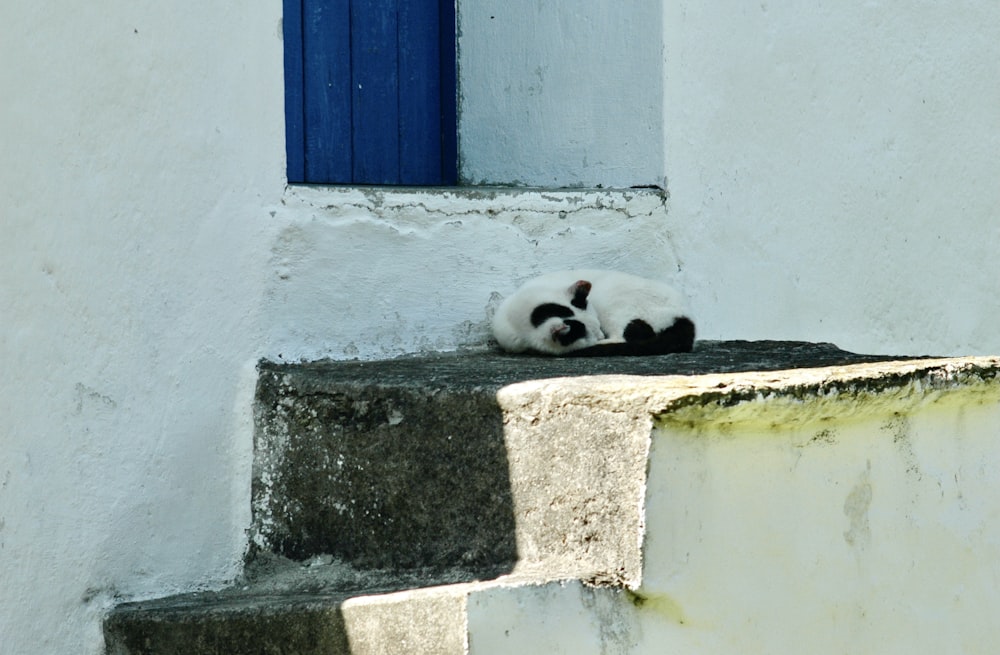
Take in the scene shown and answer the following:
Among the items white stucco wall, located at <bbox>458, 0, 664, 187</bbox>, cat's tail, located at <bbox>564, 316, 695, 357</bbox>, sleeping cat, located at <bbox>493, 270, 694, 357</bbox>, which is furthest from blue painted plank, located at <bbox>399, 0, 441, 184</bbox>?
cat's tail, located at <bbox>564, 316, 695, 357</bbox>

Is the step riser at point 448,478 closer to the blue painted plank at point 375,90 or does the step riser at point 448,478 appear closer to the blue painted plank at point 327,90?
the blue painted plank at point 327,90

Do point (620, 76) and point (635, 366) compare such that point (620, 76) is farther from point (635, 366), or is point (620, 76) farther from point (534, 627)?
point (534, 627)

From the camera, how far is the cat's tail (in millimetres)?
4012

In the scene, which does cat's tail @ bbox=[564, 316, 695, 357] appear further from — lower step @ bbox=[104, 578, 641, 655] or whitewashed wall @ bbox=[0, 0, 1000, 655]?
lower step @ bbox=[104, 578, 641, 655]

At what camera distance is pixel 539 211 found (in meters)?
4.14

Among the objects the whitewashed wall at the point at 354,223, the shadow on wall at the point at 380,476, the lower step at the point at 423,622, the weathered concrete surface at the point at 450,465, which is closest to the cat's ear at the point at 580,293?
the whitewashed wall at the point at 354,223

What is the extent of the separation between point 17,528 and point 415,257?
1369mm

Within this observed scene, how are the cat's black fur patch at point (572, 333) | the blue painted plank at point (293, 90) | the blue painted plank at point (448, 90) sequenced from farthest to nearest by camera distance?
the blue painted plank at point (448, 90)
the blue painted plank at point (293, 90)
the cat's black fur patch at point (572, 333)

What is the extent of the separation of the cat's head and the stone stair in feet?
1.04

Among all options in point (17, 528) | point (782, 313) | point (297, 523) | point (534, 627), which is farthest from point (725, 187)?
point (17, 528)

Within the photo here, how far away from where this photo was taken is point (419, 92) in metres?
4.72

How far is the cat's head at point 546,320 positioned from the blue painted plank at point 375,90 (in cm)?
88

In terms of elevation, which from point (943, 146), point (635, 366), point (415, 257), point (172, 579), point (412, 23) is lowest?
point (172, 579)

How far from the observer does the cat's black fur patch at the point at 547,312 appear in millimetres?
3934
